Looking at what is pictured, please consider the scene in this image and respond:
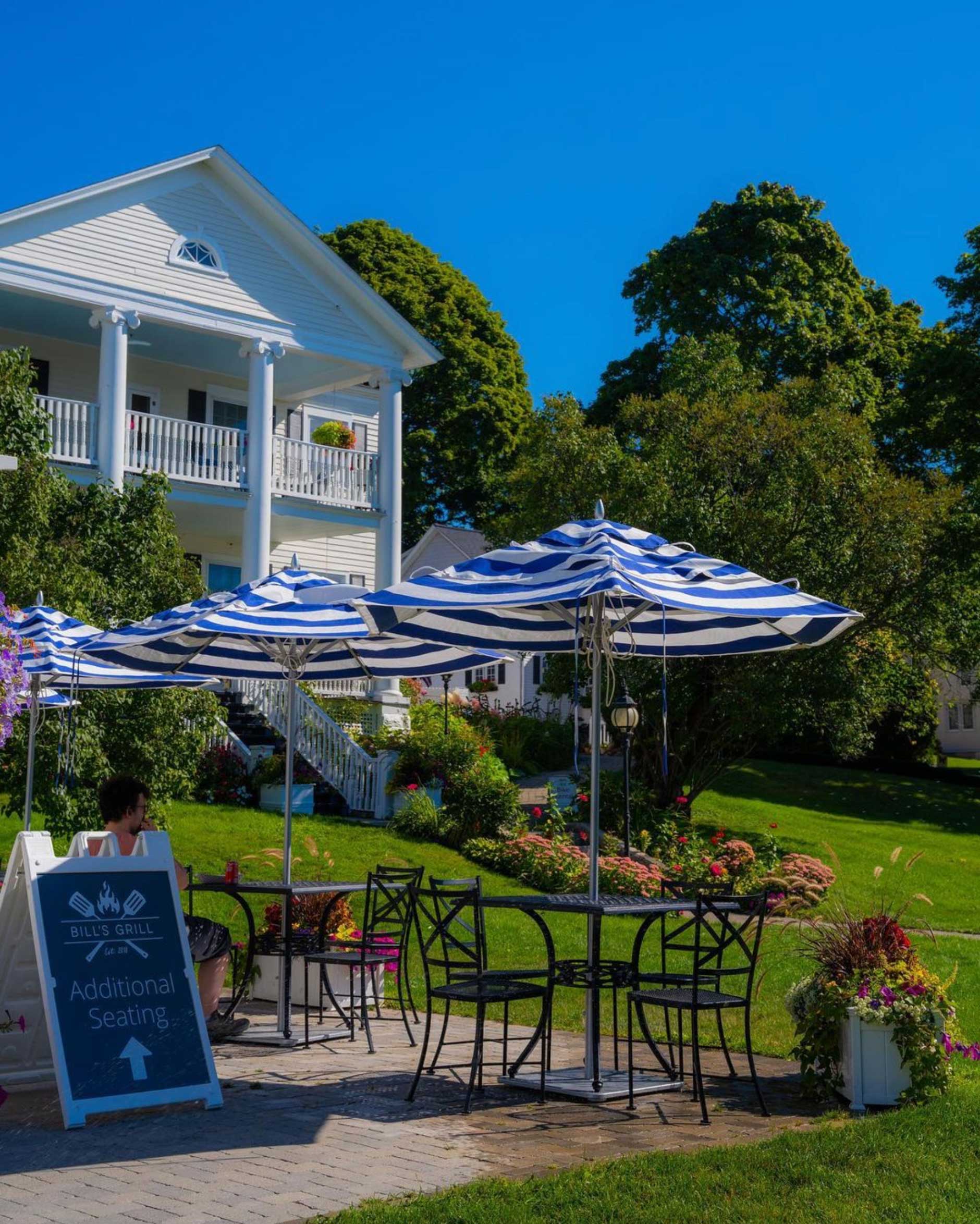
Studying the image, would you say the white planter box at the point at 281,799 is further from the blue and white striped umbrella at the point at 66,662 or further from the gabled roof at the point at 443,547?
the gabled roof at the point at 443,547

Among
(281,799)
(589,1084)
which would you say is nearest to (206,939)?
(589,1084)

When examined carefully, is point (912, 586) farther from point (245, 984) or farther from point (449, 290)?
point (449, 290)

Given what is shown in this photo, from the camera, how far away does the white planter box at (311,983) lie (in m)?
10.6

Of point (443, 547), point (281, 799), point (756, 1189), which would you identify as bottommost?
point (756, 1189)

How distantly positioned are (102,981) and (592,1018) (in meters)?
2.65

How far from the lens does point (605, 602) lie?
881cm

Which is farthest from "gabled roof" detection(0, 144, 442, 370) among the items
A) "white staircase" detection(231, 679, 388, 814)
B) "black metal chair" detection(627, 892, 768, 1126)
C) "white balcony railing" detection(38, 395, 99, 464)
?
"black metal chair" detection(627, 892, 768, 1126)

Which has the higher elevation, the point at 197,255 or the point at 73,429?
the point at 197,255

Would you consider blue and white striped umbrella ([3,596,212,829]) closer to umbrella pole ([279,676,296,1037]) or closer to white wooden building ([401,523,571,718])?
umbrella pole ([279,676,296,1037])

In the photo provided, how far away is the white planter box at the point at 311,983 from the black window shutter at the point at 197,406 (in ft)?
54.8

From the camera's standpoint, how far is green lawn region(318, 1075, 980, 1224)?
208 inches

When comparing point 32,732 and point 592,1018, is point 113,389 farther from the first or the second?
point 592,1018

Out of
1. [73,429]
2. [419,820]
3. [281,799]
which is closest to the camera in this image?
[419,820]

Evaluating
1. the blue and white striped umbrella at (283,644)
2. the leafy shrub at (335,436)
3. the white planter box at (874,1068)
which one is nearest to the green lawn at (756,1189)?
the white planter box at (874,1068)
